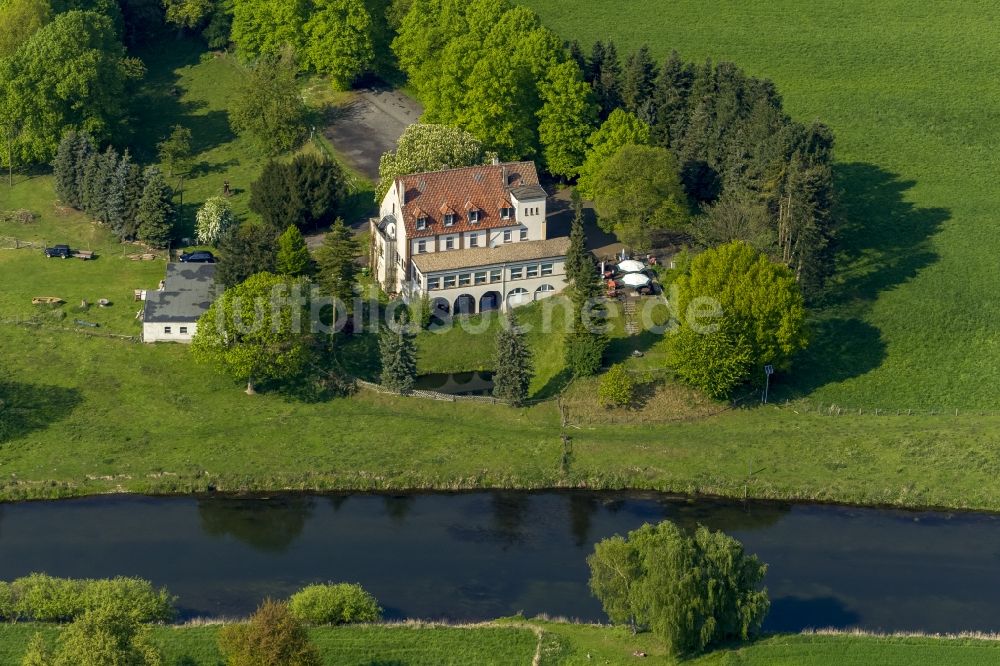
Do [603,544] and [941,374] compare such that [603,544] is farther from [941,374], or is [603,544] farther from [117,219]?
[117,219]

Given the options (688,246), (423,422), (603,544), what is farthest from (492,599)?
(688,246)

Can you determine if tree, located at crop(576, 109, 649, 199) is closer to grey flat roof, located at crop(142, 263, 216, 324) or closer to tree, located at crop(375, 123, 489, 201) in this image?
tree, located at crop(375, 123, 489, 201)

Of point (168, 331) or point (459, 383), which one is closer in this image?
point (459, 383)

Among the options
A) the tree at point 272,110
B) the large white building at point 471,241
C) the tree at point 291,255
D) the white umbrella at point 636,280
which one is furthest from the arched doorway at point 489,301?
the tree at point 272,110

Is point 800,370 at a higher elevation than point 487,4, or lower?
lower

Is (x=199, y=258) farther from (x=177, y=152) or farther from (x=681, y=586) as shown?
(x=681, y=586)

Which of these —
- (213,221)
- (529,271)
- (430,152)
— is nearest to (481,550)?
(529,271)

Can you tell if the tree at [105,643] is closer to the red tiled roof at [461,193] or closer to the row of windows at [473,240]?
the row of windows at [473,240]
